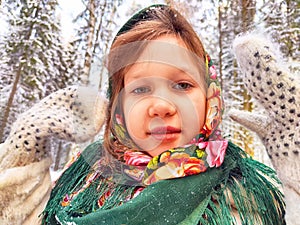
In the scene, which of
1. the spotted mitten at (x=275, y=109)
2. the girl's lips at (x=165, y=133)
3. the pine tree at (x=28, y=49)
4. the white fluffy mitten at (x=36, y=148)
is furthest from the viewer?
the pine tree at (x=28, y=49)

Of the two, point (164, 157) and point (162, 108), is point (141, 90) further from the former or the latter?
point (164, 157)

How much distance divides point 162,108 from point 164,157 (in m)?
0.15

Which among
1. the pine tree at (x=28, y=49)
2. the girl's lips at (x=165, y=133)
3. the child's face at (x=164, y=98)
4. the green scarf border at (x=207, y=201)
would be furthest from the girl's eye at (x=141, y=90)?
the pine tree at (x=28, y=49)

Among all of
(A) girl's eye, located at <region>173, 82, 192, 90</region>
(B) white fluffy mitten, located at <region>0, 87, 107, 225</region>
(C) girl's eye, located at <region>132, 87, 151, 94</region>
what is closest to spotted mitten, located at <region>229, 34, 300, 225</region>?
(A) girl's eye, located at <region>173, 82, 192, 90</region>

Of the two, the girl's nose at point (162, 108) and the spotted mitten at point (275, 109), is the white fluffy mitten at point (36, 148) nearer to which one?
the girl's nose at point (162, 108)

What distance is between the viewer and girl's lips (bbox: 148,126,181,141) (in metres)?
0.95

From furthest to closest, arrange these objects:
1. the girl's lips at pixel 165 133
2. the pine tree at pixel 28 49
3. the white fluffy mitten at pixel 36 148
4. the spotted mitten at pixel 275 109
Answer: the pine tree at pixel 28 49
the white fluffy mitten at pixel 36 148
the girl's lips at pixel 165 133
the spotted mitten at pixel 275 109

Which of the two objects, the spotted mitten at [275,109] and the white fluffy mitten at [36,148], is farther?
the white fluffy mitten at [36,148]

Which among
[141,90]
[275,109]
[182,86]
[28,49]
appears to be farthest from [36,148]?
[28,49]

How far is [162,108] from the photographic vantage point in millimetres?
917

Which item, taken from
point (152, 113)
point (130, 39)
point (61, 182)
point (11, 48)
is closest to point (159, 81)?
point (152, 113)

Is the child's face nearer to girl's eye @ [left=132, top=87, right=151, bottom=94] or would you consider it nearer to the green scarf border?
girl's eye @ [left=132, top=87, right=151, bottom=94]

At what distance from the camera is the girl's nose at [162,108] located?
917 millimetres

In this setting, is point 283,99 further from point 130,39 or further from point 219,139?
point 130,39
